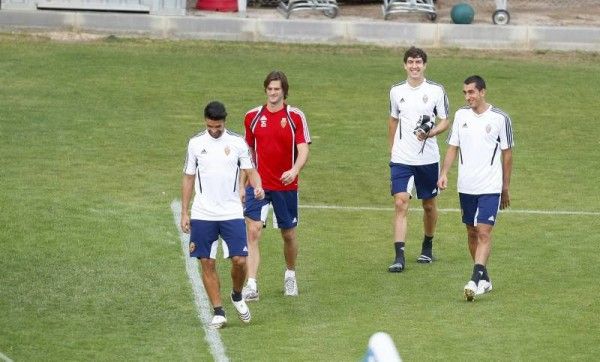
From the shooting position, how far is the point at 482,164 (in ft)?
49.1

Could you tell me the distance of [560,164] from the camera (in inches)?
936

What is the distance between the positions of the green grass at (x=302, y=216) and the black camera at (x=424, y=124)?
1482 millimetres

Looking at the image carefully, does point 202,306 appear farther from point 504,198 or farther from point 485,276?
point 504,198

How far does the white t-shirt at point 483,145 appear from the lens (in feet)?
48.8

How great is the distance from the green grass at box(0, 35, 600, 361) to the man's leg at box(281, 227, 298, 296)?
17cm

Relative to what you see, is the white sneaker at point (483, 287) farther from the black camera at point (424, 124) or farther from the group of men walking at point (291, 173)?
the black camera at point (424, 124)

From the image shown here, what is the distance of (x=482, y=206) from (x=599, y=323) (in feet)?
5.79

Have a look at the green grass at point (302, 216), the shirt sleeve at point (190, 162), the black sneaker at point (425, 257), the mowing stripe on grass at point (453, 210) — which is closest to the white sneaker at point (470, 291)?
the green grass at point (302, 216)

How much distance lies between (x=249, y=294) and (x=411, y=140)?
102 inches

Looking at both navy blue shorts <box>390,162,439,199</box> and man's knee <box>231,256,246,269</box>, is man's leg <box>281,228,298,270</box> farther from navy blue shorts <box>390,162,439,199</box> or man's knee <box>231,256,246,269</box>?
navy blue shorts <box>390,162,439,199</box>

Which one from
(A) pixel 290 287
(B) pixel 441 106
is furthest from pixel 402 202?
(A) pixel 290 287

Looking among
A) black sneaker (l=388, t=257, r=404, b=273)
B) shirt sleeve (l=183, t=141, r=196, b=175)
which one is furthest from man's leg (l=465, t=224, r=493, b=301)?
shirt sleeve (l=183, t=141, r=196, b=175)

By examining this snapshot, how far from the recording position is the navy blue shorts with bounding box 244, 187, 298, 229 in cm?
1504

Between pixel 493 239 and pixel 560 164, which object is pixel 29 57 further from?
pixel 493 239
